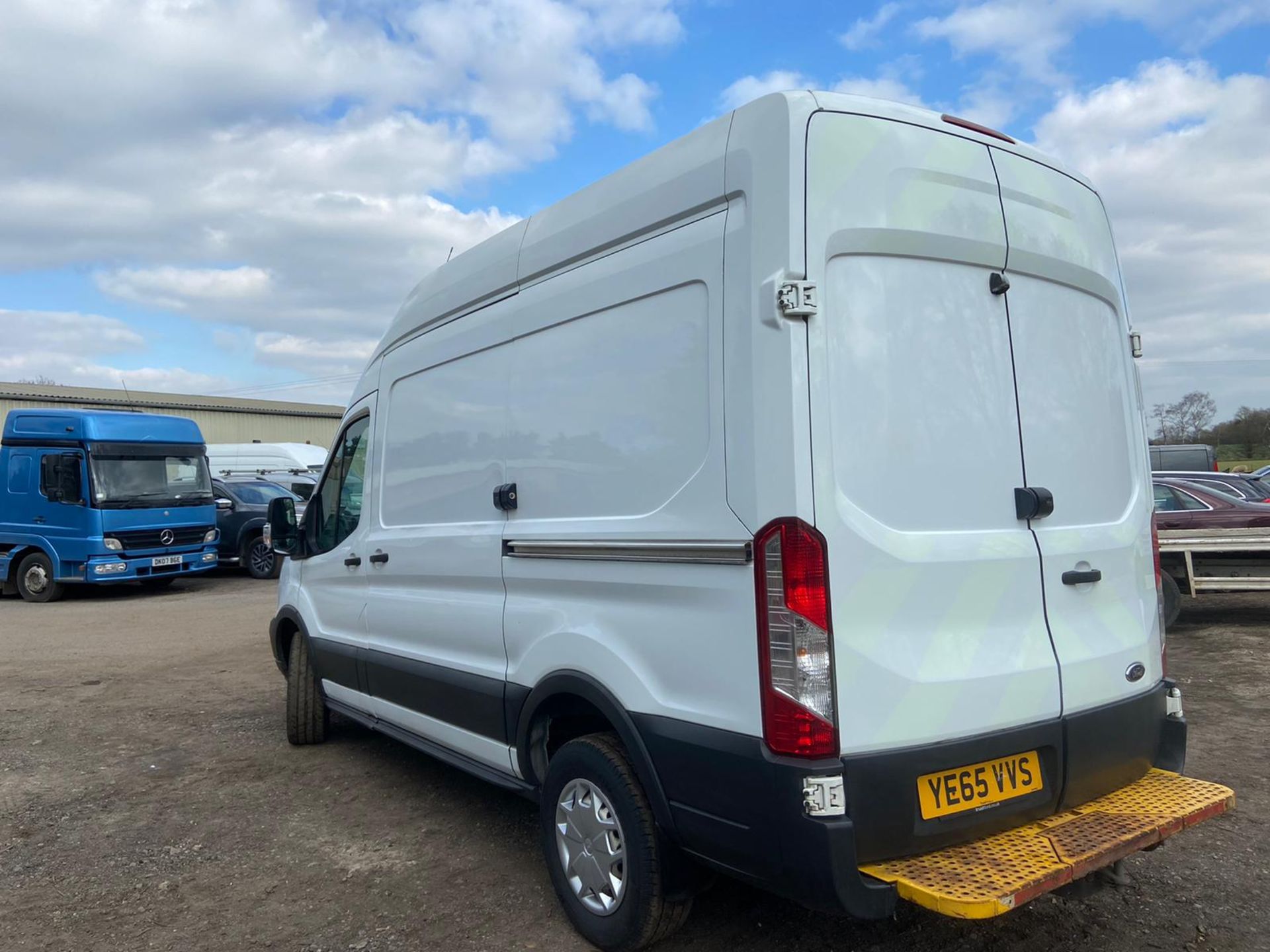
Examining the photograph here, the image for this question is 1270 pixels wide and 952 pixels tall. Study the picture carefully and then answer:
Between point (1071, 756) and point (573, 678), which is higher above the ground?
point (573, 678)

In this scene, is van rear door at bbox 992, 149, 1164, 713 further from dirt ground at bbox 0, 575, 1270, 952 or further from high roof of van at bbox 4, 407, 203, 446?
high roof of van at bbox 4, 407, 203, 446

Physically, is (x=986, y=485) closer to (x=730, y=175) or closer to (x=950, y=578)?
(x=950, y=578)

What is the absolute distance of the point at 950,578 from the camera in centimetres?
284

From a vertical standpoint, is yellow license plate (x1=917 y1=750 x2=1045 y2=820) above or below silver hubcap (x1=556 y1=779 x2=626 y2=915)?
above

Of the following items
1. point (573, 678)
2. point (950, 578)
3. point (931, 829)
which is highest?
point (950, 578)

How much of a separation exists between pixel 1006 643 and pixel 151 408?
142 feet

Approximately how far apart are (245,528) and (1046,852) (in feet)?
52.3

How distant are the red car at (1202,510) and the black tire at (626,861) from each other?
864 centimetres

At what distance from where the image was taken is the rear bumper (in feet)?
8.43

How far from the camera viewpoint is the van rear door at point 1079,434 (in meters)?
3.14

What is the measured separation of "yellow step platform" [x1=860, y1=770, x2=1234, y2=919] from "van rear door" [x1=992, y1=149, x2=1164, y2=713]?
1.13ft

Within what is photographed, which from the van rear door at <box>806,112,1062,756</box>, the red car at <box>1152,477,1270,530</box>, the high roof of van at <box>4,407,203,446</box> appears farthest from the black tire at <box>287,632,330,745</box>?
the high roof of van at <box>4,407,203,446</box>

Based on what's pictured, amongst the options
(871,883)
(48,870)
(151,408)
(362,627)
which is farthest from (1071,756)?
(151,408)

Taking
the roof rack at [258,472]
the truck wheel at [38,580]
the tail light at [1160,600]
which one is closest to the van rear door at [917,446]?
the tail light at [1160,600]
